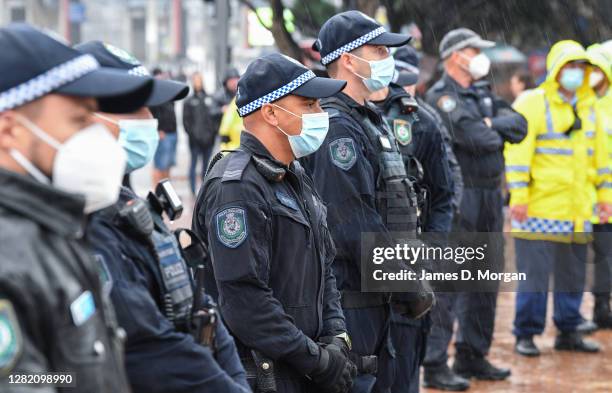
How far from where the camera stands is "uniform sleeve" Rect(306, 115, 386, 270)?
5070 millimetres

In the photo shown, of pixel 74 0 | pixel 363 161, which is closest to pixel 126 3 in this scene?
pixel 74 0

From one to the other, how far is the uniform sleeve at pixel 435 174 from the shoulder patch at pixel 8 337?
4.54m

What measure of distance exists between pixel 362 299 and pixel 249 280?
1360mm

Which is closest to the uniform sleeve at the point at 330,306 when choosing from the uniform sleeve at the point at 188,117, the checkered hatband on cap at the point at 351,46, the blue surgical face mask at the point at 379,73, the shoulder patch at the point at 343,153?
the shoulder patch at the point at 343,153

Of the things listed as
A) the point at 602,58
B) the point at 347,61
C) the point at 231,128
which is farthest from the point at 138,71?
the point at 231,128

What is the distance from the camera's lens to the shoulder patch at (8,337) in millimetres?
2098

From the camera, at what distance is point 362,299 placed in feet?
17.0

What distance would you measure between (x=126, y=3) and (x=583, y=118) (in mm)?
84483

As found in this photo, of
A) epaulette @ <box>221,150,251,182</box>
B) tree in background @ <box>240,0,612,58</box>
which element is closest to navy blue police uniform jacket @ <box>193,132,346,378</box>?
→ epaulette @ <box>221,150,251,182</box>

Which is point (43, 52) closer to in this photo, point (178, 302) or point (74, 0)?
point (178, 302)

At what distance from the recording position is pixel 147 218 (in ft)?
9.96

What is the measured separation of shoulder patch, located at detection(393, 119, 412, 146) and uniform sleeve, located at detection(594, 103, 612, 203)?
2.84 meters

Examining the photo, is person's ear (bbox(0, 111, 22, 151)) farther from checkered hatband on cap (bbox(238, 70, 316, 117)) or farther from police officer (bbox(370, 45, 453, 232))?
police officer (bbox(370, 45, 453, 232))

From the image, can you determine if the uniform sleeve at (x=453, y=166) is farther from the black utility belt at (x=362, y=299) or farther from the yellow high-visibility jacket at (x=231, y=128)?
the yellow high-visibility jacket at (x=231, y=128)
